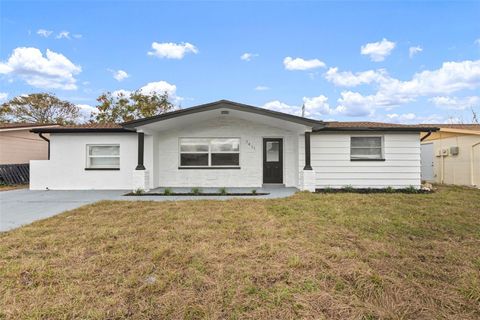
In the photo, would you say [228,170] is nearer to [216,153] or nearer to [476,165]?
[216,153]

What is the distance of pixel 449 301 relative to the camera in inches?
99.5

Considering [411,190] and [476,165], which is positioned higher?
[476,165]

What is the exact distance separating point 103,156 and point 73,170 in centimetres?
126

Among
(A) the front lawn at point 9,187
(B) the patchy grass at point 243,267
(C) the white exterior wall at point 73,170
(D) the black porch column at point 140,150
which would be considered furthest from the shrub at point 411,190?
(A) the front lawn at point 9,187

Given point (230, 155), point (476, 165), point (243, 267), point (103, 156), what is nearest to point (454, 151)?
point (476, 165)

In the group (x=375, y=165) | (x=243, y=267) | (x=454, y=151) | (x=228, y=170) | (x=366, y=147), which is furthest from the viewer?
(x=454, y=151)

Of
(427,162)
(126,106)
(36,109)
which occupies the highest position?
(126,106)

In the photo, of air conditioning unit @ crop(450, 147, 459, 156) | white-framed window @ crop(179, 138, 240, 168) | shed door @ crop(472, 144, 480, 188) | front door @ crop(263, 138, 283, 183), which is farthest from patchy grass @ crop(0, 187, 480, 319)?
air conditioning unit @ crop(450, 147, 459, 156)

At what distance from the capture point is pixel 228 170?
11297mm

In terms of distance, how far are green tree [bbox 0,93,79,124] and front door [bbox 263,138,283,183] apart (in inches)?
915

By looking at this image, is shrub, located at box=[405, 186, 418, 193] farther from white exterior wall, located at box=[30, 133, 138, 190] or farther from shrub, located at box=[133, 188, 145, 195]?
white exterior wall, located at box=[30, 133, 138, 190]

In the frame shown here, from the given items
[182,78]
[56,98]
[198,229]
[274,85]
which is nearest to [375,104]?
[274,85]

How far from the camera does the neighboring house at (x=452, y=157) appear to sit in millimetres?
11469

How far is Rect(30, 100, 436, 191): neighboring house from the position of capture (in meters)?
10.4
